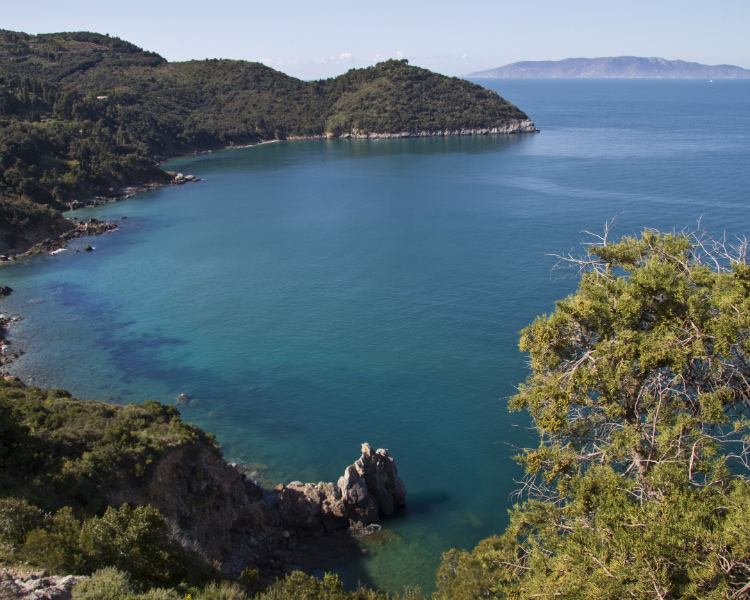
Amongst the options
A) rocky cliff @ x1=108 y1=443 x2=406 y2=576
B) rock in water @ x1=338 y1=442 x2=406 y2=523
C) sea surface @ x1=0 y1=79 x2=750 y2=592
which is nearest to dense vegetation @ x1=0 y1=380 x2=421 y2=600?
rocky cliff @ x1=108 y1=443 x2=406 y2=576

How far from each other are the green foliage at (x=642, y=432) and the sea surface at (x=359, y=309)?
13731 millimetres

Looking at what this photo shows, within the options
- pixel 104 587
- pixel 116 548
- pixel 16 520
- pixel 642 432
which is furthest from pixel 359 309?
pixel 104 587

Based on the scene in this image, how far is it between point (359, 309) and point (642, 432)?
142ft

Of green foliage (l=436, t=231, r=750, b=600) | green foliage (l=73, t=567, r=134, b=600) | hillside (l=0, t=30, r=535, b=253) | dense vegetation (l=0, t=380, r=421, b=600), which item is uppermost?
hillside (l=0, t=30, r=535, b=253)

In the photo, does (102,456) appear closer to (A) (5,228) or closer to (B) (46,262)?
(B) (46,262)

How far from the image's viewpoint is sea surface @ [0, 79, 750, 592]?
121 feet

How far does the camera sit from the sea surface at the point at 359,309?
3703 cm

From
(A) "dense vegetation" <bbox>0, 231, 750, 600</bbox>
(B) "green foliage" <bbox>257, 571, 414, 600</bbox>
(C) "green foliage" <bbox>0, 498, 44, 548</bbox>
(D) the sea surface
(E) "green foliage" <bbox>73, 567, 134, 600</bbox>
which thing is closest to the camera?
(A) "dense vegetation" <bbox>0, 231, 750, 600</bbox>

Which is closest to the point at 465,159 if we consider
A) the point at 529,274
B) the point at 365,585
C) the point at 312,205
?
the point at 312,205

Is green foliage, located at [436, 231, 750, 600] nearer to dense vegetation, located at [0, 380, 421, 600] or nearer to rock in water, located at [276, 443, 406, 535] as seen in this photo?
dense vegetation, located at [0, 380, 421, 600]

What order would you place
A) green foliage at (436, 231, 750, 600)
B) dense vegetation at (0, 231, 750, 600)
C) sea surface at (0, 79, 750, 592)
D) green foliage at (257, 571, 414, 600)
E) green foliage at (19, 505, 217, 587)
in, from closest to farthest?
green foliage at (436, 231, 750, 600) < dense vegetation at (0, 231, 750, 600) < green foliage at (19, 505, 217, 587) < green foliage at (257, 571, 414, 600) < sea surface at (0, 79, 750, 592)

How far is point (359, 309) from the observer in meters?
58.8

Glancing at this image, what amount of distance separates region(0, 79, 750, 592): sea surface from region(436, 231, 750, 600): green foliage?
13731mm

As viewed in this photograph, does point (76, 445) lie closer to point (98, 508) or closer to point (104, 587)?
point (98, 508)
